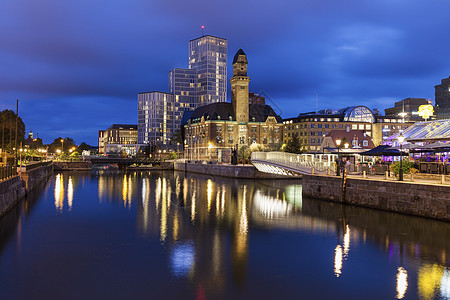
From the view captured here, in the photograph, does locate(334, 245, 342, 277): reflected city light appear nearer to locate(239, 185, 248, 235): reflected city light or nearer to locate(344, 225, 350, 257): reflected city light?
locate(344, 225, 350, 257): reflected city light

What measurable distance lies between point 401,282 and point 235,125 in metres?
123

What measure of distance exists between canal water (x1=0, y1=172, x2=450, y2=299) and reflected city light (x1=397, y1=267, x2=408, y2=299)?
0.16ft

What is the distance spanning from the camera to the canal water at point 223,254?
→ 16094mm

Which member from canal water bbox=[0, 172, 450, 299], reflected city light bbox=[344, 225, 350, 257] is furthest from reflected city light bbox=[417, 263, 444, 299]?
reflected city light bbox=[344, 225, 350, 257]

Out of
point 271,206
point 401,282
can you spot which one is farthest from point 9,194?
point 401,282

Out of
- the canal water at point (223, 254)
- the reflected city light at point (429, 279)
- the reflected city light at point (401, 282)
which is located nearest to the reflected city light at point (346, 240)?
the canal water at point (223, 254)

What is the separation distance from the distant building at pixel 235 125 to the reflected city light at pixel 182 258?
107080 mm

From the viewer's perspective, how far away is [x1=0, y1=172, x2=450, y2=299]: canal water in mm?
16094

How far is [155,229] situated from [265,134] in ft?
382

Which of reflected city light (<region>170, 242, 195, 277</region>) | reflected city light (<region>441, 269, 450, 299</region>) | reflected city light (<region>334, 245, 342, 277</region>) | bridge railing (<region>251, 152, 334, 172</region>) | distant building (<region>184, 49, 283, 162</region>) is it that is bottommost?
reflected city light (<region>334, 245, 342, 277</region>)

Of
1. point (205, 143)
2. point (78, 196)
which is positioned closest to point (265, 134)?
point (205, 143)

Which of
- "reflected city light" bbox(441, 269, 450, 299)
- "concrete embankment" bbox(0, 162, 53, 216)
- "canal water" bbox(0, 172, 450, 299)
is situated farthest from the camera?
"concrete embankment" bbox(0, 162, 53, 216)

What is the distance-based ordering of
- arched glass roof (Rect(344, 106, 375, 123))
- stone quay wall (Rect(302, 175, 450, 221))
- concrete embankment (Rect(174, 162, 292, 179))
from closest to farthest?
stone quay wall (Rect(302, 175, 450, 221)) < concrete embankment (Rect(174, 162, 292, 179)) < arched glass roof (Rect(344, 106, 375, 123))

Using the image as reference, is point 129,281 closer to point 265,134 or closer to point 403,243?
point 403,243
